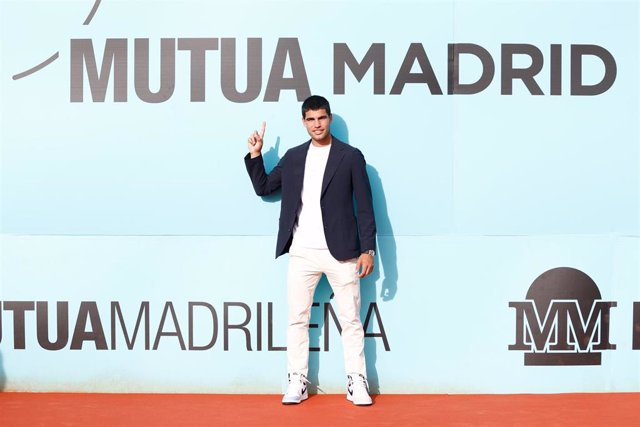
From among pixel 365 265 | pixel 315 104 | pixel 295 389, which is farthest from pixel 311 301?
pixel 315 104

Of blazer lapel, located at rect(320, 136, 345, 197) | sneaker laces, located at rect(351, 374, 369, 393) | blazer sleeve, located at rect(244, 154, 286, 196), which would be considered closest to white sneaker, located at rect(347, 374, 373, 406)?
sneaker laces, located at rect(351, 374, 369, 393)

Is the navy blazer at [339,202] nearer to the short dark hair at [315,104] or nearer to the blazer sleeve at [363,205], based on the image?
the blazer sleeve at [363,205]

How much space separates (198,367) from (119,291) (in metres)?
0.82

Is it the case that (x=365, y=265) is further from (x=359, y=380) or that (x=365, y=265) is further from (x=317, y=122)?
(x=317, y=122)

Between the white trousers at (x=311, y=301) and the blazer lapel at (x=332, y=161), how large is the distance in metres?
0.48

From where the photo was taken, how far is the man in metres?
5.42

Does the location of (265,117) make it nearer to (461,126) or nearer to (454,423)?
(461,126)

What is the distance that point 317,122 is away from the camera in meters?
5.40

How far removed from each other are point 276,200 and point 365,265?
91 centimetres

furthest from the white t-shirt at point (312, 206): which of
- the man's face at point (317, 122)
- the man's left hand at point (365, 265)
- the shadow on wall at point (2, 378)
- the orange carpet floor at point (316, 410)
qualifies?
the shadow on wall at point (2, 378)

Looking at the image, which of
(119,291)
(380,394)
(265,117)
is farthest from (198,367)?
(265,117)

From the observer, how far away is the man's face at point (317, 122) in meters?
5.39

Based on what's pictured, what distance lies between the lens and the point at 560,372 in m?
5.84

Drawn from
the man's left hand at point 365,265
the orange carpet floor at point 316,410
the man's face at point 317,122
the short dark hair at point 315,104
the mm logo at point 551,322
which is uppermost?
the short dark hair at point 315,104
